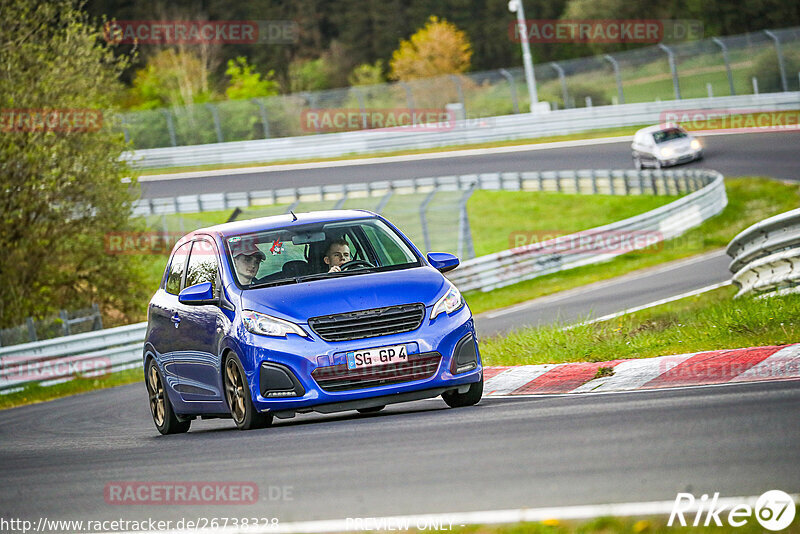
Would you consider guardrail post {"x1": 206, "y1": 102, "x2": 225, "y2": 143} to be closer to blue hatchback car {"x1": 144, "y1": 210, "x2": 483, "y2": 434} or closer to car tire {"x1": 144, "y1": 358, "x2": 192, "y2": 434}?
car tire {"x1": 144, "y1": 358, "x2": 192, "y2": 434}

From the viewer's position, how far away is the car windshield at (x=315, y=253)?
A: 9.76 m

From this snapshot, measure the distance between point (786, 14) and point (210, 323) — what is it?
7419 centimetres

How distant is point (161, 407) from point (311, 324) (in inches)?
109

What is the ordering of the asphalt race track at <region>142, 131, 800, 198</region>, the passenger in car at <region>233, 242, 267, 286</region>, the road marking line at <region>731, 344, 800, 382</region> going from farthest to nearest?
the asphalt race track at <region>142, 131, 800, 198</region>, the passenger in car at <region>233, 242, 267, 286</region>, the road marking line at <region>731, 344, 800, 382</region>

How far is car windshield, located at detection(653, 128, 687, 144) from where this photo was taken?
4056cm

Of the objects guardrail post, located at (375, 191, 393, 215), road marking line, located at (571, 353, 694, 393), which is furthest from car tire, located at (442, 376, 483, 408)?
guardrail post, located at (375, 191, 393, 215)

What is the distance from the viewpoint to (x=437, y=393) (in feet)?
30.0

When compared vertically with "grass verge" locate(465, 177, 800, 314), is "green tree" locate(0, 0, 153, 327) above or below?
above

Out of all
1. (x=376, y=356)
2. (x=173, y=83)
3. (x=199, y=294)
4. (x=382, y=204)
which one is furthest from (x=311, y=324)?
(x=173, y=83)

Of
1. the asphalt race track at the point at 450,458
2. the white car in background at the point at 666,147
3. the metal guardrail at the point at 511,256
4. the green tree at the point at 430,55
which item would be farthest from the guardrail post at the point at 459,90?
the asphalt race track at the point at 450,458

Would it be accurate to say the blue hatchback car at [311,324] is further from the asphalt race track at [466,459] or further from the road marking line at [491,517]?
the road marking line at [491,517]

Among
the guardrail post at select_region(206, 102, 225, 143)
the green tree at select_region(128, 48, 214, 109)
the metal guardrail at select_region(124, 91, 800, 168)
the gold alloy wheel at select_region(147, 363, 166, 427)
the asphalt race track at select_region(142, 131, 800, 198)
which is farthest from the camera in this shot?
the green tree at select_region(128, 48, 214, 109)

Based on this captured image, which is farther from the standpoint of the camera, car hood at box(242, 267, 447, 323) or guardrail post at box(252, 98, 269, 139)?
guardrail post at box(252, 98, 269, 139)

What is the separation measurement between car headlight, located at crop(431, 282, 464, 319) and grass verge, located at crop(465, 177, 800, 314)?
16.2 metres
